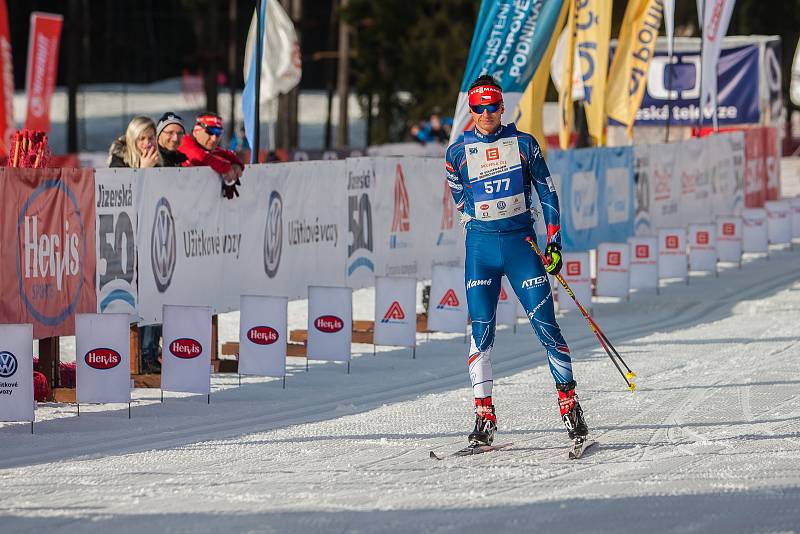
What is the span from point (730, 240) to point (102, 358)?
12306 mm

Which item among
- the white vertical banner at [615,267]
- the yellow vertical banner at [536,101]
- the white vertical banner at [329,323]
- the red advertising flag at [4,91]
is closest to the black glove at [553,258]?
the white vertical banner at [329,323]

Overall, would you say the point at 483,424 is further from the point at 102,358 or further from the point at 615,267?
the point at 615,267

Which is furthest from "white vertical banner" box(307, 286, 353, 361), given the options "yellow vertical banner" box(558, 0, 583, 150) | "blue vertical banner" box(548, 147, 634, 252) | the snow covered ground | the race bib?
"yellow vertical banner" box(558, 0, 583, 150)

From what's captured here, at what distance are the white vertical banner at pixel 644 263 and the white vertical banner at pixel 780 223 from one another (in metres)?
5.98

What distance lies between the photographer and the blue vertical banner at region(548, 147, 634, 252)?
18750 millimetres

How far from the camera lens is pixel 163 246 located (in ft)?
39.2

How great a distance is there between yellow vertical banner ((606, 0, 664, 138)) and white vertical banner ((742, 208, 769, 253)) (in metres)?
2.58

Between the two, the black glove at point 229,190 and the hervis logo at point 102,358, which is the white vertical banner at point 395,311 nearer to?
the black glove at point 229,190

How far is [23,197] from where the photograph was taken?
10.4 meters

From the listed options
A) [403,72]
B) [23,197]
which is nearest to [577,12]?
[23,197]

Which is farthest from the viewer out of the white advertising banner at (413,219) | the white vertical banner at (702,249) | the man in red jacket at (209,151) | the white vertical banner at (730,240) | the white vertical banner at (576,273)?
the white vertical banner at (730,240)

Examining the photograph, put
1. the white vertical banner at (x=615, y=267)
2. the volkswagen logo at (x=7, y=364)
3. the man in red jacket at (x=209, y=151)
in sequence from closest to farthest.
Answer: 1. the volkswagen logo at (x=7, y=364)
2. the man in red jacket at (x=209, y=151)
3. the white vertical banner at (x=615, y=267)

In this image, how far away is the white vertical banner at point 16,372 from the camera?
946 centimetres

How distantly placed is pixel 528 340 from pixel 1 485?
6.87m
